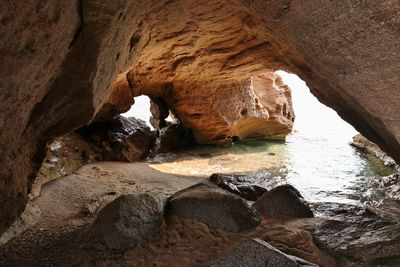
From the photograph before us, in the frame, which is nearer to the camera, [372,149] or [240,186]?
[240,186]

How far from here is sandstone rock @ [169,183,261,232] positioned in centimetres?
450

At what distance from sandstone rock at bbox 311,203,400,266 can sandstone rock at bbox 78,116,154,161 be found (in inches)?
256

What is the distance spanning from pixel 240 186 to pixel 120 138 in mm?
4322

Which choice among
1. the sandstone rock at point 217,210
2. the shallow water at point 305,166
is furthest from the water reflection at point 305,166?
the sandstone rock at point 217,210

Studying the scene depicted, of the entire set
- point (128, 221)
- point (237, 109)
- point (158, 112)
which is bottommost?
point (128, 221)

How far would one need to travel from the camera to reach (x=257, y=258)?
3.34 metres

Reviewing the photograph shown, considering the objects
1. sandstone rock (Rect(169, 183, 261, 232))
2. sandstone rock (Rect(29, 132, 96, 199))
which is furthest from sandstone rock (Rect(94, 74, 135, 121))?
sandstone rock (Rect(169, 183, 261, 232))

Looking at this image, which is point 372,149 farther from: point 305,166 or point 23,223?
point 23,223

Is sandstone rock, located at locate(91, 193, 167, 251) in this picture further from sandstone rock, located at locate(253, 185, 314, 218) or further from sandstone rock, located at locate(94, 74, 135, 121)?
sandstone rock, located at locate(94, 74, 135, 121)

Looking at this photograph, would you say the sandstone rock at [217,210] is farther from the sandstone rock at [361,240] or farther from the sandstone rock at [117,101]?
the sandstone rock at [117,101]

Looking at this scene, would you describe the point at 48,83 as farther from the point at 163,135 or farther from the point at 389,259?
the point at 163,135

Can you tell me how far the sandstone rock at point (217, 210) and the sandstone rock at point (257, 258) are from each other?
3.29 ft

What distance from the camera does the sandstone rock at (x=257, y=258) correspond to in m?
3.28

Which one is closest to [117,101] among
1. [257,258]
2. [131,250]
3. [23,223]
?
[23,223]
